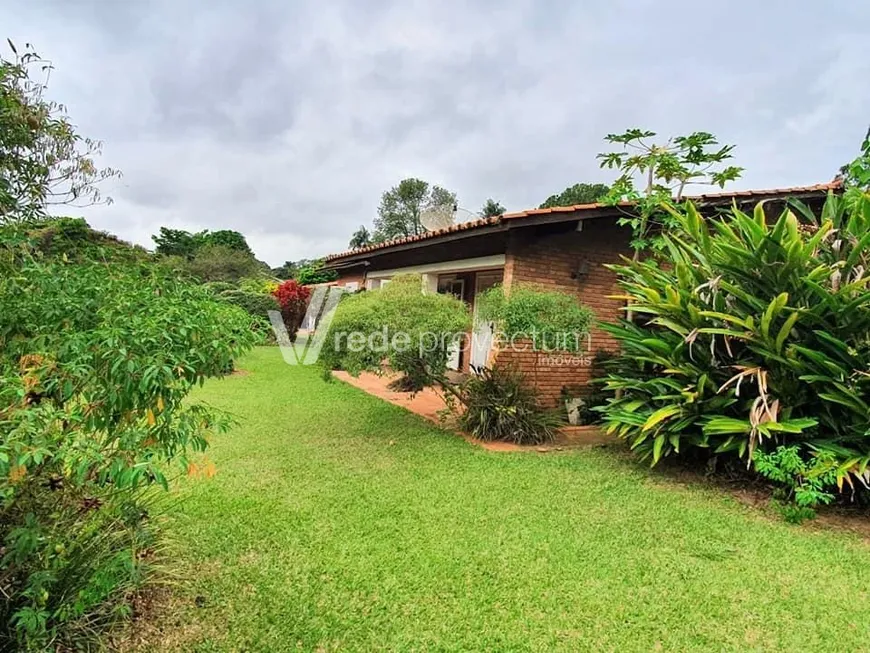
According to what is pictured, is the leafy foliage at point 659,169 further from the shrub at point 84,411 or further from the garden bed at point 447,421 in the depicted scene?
the shrub at point 84,411

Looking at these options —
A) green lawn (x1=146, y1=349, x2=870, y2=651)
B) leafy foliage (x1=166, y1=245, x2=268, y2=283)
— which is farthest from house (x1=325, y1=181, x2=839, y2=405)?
→ leafy foliage (x1=166, y1=245, x2=268, y2=283)

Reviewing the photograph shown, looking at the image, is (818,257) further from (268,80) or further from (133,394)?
(268,80)

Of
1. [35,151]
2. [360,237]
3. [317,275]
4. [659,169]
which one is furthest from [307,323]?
[360,237]

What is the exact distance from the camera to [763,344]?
597 cm

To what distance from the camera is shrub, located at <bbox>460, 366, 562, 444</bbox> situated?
27.6ft

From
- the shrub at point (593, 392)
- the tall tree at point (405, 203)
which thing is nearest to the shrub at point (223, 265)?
the tall tree at point (405, 203)

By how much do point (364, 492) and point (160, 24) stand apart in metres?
7.64


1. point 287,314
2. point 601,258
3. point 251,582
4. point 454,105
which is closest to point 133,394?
point 251,582

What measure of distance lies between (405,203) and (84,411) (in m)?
46.1

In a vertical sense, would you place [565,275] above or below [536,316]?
above

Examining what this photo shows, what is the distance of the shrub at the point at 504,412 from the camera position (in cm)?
841

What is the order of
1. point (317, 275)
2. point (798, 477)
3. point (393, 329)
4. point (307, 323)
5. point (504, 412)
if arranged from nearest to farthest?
1. point (798, 477)
2. point (393, 329)
3. point (504, 412)
4. point (307, 323)
5. point (317, 275)

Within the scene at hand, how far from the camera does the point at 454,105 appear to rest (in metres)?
17.0

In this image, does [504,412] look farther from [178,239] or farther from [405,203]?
[178,239]
